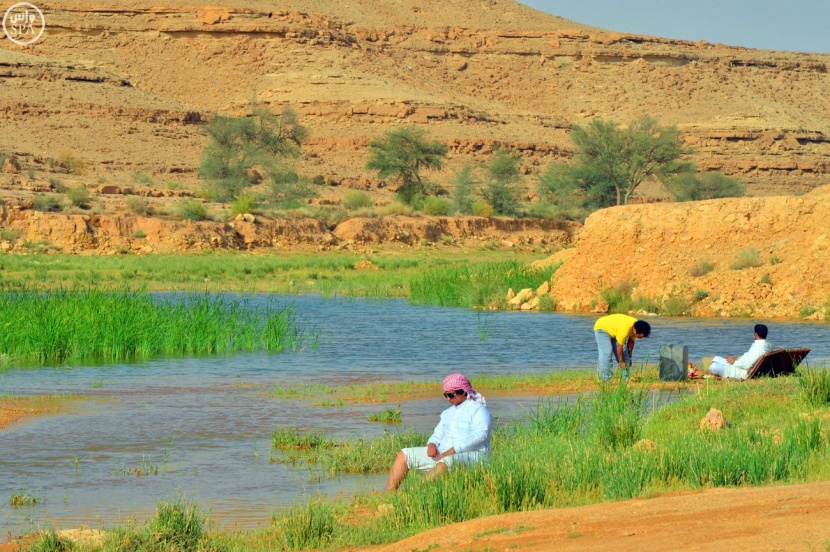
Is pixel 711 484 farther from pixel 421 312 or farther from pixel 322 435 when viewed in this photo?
pixel 421 312

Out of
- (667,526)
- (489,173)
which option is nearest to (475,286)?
(667,526)

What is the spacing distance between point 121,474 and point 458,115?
90.4 metres

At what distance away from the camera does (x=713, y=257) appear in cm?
2939

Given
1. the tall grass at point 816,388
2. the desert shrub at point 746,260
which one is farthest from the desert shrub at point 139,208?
the tall grass at point 816,388

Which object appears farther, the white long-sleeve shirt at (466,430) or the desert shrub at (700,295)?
the desert shrub at (700,295)

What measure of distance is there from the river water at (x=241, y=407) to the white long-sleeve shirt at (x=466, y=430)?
3.86 feet

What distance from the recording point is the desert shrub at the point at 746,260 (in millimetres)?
28688

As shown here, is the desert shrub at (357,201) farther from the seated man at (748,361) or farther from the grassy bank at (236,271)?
the seated man at (748,361)

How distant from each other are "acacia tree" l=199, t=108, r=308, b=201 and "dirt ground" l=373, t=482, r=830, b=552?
5554cm

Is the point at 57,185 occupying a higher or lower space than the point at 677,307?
higher

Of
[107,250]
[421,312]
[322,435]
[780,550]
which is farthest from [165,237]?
[780,550]

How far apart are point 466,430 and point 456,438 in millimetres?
100

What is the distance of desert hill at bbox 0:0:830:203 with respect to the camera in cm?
8400

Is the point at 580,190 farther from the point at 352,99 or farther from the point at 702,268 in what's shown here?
the point at 702,268
